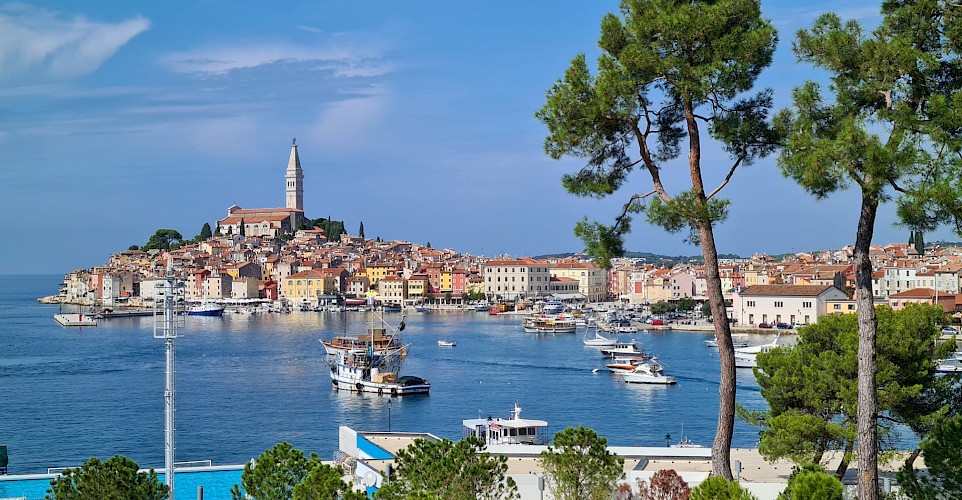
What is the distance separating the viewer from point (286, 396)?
67.9ft

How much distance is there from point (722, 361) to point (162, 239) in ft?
255

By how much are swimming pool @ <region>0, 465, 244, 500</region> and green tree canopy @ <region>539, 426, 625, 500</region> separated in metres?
4.04

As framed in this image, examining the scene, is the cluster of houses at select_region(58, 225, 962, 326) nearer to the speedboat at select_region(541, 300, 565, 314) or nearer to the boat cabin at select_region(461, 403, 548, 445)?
the speedboat at select_region(541, 300, 565, 314)

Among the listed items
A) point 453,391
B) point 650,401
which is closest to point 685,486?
point 650,401

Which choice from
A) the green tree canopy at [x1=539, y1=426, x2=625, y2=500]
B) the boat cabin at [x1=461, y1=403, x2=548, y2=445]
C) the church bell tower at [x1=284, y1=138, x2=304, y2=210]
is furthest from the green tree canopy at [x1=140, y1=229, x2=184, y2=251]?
the green tree canopy at [x1=539, y1=426, x2=625, y2=500]

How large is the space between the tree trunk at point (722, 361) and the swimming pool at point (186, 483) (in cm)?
507

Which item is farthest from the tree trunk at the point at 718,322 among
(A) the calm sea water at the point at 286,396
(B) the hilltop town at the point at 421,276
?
(B) the hilltop town at the point at 421,276

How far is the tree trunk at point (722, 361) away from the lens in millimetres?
4285

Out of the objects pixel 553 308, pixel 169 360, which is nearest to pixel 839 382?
pixel 169 360

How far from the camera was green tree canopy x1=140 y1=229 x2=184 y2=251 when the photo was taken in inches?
3034

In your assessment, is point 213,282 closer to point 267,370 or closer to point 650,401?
point 267,370

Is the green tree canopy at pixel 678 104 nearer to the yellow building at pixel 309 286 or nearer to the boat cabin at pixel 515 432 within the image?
the boat cabin at pixel 515 432

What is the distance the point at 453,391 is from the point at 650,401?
417cm

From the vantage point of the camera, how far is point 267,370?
25.3m
